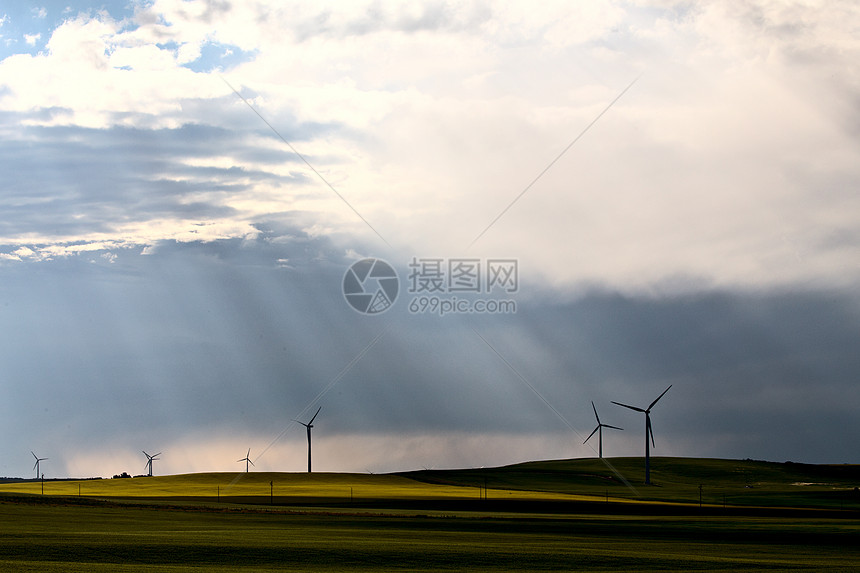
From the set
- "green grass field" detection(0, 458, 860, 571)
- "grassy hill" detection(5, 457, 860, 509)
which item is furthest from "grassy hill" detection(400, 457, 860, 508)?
"green grass field" detection(0, 458, 860, 571)

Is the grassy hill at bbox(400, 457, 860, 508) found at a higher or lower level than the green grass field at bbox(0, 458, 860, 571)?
higher

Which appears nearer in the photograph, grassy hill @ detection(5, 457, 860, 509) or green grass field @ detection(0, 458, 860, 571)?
green grass field @ detection(0, 458, 860, 571)

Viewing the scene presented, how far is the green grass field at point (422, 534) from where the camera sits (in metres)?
34.2

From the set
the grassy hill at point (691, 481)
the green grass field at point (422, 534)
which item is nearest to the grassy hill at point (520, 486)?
the grassy hill at point (691, 481)

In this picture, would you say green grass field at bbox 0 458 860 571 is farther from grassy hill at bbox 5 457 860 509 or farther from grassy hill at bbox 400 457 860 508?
grassy hill at bbox 400 457 860 508

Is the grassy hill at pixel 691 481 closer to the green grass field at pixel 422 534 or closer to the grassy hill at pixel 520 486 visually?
the grassy hill at pixel 520 486

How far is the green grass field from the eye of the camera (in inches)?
1346

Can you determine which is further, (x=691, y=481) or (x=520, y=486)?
(x=691, y=481)

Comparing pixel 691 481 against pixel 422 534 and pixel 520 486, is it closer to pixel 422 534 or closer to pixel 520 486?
pixel 520 486

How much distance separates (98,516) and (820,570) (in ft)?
151

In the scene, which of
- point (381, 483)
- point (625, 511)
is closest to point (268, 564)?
point (625, 511)

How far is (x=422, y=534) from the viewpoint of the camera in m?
49.1

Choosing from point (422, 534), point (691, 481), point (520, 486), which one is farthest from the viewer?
point (691, 481)

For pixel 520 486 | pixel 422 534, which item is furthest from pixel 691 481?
pixel 422 534
